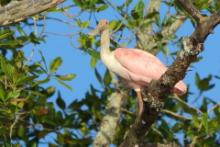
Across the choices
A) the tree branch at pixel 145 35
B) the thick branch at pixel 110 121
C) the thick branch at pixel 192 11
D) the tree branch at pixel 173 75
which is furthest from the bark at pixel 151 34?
the thick branch at pixel 192 11

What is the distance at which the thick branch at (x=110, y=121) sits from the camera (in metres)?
6.74

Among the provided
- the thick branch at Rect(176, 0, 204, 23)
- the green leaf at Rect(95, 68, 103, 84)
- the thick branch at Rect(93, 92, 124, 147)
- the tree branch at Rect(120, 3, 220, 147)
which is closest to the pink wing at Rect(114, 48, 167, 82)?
the tree branch at Rect(120, 3, 220, 147)

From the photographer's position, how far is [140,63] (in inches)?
240

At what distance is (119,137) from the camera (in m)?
7.30

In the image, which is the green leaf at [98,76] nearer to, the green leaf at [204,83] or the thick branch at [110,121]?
the thick branch at [110,121]

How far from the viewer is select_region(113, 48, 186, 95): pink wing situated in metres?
5.98

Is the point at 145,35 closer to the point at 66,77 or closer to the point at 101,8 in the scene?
the point at 101,8

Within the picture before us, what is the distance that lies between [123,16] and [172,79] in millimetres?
2064

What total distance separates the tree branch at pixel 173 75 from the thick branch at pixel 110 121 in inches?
45.4

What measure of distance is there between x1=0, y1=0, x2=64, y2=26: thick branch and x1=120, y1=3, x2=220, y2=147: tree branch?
2.59ft

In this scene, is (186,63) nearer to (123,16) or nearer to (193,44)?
(193,44)

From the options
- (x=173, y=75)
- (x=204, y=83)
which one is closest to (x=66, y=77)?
(x=204, y=83)

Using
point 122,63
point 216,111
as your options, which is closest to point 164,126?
point 216,111

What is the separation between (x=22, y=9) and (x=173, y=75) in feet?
3.31
